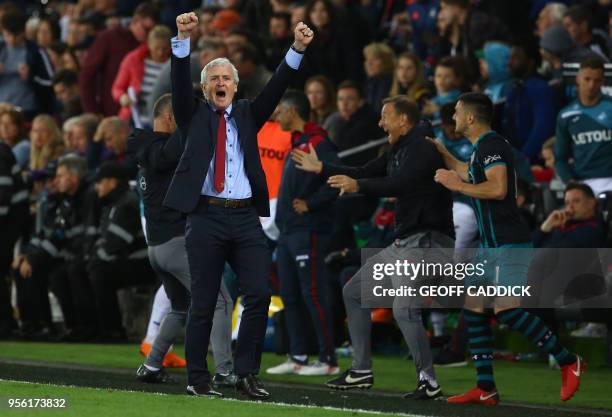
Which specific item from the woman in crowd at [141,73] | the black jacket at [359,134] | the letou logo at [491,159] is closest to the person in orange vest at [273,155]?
the black jacket at [359,134]

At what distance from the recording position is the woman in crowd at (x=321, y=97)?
14977mm

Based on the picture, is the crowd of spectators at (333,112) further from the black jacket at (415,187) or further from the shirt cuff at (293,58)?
the shirt cuff at (293,58)

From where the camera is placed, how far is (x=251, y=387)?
907 cm

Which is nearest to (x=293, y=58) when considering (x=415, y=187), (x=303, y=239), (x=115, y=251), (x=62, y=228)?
(x=415, y=187)

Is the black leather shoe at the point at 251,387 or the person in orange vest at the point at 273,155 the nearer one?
the black leather shoe at the point at 251,387

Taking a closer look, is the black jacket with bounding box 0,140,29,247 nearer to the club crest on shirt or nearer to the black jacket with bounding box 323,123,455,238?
the club crest on shirt

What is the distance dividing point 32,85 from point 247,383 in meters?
11.5

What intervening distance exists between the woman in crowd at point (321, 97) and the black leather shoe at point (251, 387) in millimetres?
6152

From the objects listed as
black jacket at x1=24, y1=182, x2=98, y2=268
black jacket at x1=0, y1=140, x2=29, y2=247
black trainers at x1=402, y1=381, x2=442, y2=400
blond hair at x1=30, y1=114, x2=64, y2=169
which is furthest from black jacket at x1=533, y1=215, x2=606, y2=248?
blond hair at x1=30, y1=114, x2=64, y2=169

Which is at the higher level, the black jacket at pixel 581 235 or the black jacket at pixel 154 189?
the black jacket at pixel 154 189

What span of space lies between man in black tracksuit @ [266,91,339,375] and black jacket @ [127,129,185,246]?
1.34 meters

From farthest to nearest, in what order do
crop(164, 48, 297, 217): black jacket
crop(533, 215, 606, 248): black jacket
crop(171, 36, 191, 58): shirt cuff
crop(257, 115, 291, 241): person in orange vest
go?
crop(257, 115, 291, 241): person in orange vest → crop(533, 215, 606, 248): black jacket → crop(164, 48, 297, 217): black jacket → crop(171, 36, 191, 58): shirt cuff

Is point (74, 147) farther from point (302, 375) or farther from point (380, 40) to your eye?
point (302, 375)

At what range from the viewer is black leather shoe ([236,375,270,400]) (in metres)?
9.06
